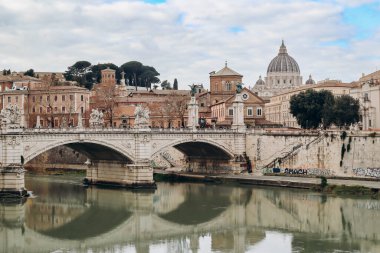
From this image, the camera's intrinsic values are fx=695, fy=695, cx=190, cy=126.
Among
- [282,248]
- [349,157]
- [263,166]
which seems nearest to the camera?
[282,248]

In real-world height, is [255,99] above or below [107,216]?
above

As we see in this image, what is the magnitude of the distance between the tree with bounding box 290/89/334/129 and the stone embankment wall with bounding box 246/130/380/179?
279 inches

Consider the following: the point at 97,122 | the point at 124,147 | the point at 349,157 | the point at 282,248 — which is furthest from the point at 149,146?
the point at 282,248

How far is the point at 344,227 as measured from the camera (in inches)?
1094

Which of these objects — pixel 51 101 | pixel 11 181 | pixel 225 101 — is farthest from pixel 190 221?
pixel 51 101

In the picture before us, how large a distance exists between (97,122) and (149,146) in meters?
5.23

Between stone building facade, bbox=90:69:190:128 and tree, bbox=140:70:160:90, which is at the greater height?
tree, bbox=140:70:160:90

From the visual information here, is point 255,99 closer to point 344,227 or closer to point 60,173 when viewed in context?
point 60,173

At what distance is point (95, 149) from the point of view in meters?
39.0

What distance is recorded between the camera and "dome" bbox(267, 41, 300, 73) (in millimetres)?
106625

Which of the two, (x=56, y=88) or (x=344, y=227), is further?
(x=56, y=88)

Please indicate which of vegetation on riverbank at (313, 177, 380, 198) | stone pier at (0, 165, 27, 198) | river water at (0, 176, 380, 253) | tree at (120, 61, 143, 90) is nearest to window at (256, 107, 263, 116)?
river water at (0, 176, 380, 253)

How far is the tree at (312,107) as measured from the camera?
5022 centimetres

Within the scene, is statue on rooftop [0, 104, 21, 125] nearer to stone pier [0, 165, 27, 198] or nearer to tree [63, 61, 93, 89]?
stone pier [0, 165, 27, 198]
